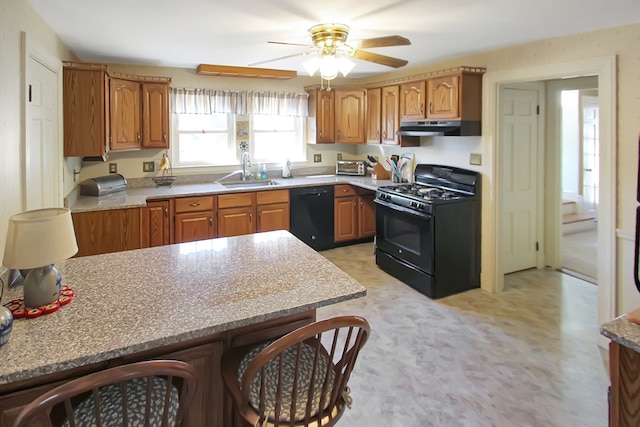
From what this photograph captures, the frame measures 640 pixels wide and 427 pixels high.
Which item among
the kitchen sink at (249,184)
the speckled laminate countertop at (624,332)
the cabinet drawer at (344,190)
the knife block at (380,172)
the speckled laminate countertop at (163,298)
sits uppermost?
the knife block at (380,172)

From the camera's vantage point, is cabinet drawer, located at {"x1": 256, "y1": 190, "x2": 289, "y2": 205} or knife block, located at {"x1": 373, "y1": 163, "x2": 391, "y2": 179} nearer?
cabinet drawer, located at {"x1": 256, "y1": 190, "x2": 289, "y2": 205}

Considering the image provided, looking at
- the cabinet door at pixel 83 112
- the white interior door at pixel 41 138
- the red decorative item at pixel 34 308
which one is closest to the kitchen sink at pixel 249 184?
the cabinet door at pixel 83 112

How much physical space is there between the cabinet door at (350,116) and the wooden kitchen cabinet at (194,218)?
191 cm

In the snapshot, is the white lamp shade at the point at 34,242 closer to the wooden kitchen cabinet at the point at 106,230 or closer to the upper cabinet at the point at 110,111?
the wooden kitchen cabinet at the point at 106,230

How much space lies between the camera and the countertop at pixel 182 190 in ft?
11.4

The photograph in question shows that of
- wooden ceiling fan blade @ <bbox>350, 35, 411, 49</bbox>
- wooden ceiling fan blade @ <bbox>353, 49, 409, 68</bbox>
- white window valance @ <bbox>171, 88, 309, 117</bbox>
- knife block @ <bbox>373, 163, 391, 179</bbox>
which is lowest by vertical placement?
knife block @ <bbox>373, 163, 391, 179</bbox>

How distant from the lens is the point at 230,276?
1.82 metres

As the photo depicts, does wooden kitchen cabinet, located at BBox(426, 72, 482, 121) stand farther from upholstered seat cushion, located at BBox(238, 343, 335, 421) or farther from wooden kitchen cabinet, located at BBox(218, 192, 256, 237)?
upholstered seat cushion, located at BBox(238, 343, 335, 421)

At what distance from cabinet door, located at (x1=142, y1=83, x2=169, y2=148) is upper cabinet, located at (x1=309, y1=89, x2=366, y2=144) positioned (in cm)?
183

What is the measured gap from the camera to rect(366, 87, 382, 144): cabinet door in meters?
4.83

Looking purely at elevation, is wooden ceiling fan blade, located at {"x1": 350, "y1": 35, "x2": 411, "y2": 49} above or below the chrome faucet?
above

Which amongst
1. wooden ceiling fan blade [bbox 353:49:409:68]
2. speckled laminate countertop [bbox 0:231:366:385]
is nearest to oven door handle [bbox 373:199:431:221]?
wooden ceiling fan blade [bbox 353:49:409:68]

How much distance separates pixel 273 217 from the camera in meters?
4.66

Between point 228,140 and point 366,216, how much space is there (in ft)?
6.73
